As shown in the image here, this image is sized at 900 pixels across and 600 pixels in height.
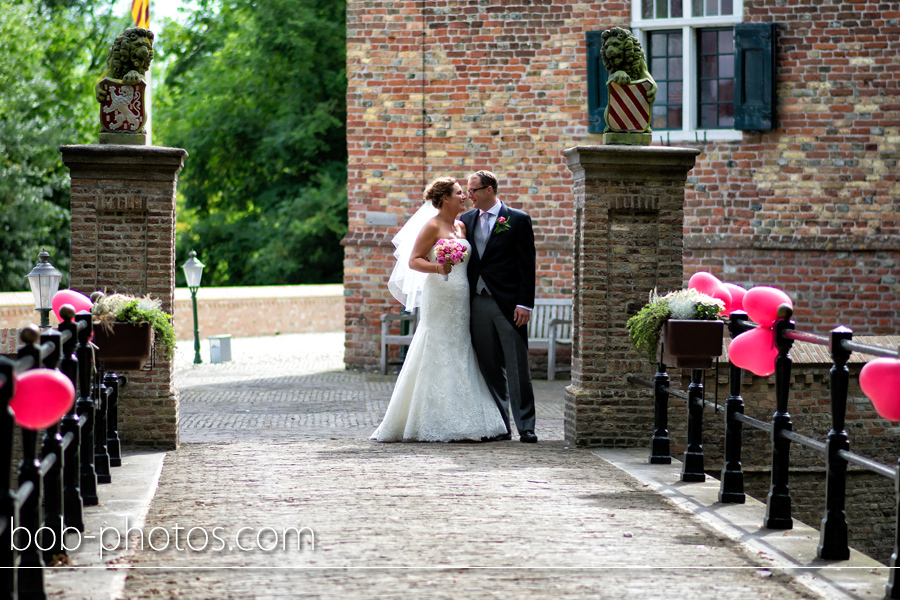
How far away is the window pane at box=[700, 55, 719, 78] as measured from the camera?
13453 millimetres

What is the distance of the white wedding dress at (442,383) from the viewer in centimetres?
804

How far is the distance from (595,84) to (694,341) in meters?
7.42

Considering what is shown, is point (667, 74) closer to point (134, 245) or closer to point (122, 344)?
point (134, 245)

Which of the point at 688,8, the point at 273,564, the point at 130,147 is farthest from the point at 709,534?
the point at 688,8

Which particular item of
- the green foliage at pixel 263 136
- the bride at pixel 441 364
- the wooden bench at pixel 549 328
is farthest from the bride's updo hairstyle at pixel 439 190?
the green foliage at pixel 263 136

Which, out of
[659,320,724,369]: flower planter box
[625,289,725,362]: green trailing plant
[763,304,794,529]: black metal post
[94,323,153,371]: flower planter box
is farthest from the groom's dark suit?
[763,304,794,529]: black metal post

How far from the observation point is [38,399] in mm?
3721

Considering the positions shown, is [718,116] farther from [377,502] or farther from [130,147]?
[377,502]

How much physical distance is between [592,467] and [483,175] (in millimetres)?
2557

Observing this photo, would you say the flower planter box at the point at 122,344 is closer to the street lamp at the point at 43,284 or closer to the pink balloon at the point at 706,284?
the pink balloon at the point at 706,284

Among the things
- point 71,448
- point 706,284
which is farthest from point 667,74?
point 71,448

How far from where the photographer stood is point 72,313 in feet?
16.4

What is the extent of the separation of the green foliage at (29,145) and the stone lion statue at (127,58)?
2004 cm

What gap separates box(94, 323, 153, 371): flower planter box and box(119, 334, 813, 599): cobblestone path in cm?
74
